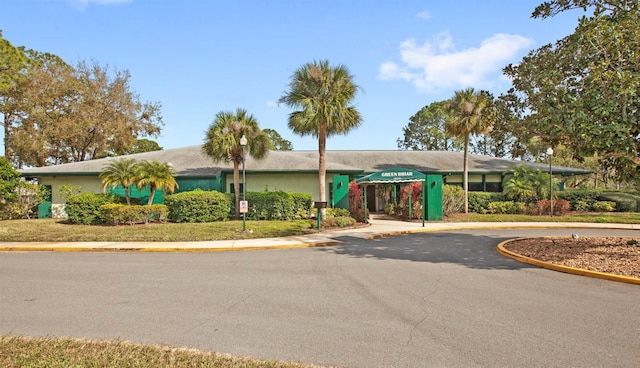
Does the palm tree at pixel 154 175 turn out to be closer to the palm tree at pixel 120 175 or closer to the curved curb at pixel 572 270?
the palm tree at pixel 120 175

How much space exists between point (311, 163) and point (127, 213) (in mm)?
11078

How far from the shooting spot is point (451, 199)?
2444cm

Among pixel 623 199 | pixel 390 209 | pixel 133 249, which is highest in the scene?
pixel 623 199

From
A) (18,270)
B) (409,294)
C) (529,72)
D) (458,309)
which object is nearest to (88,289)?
(18,270)

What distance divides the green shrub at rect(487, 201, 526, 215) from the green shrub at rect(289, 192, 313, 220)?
40.2 ft

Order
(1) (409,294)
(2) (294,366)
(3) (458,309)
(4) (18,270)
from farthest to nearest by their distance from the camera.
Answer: (4) (18,270) < (1) (409,294) < (3) (458,309) < (2) (294,366)

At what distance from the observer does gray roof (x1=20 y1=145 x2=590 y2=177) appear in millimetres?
23812

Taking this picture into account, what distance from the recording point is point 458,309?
5.96 m

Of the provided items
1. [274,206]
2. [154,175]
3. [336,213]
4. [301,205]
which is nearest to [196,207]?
[154,175]

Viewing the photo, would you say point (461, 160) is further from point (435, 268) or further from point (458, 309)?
point (458, 309)

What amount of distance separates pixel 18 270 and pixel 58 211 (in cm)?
1600

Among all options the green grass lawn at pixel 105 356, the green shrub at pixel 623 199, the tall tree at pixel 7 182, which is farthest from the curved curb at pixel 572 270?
the tall tree at pixel 7 182

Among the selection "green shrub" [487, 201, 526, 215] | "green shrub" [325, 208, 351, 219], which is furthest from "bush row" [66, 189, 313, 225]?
"green shrub" [487, 201, 526, 215]

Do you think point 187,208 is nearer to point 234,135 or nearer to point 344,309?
point 234,135
